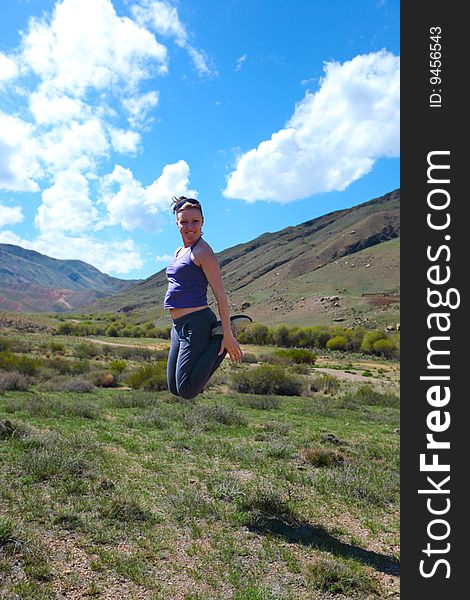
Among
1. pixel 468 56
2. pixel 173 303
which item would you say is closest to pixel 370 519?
pixel 173 303

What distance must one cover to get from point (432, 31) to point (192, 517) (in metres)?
5.55

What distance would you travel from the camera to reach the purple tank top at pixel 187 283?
3855 millimetres

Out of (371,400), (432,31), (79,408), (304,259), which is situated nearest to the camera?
(432,31)

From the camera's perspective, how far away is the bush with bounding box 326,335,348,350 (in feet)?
173

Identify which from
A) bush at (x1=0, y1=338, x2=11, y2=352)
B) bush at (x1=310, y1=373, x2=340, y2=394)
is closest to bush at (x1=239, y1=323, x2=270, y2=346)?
bush at (x1=0, y1=338, x2=11, y2=352)

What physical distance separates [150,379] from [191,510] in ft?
50.5

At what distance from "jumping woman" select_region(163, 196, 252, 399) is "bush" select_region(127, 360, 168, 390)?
16.6 metres

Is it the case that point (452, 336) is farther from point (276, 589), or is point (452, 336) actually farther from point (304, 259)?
point (304, 259)

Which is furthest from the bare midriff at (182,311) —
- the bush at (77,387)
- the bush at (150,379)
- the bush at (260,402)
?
the bush at (150,379)

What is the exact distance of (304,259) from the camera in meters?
118

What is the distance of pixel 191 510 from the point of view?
5.49 metres

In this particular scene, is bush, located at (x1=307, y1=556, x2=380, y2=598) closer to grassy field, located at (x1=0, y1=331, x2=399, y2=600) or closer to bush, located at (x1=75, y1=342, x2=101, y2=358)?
grassy field, located at (x1=0, y1=331, x2=399, y2=600)

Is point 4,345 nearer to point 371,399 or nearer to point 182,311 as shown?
point 371,399

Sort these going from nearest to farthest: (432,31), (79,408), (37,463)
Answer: (432,31) → (37,463) → (79,408)
